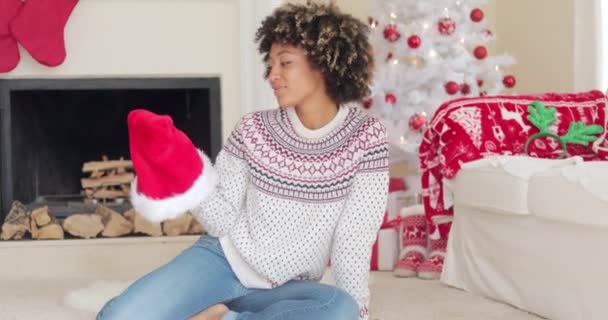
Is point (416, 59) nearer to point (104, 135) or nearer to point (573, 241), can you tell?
point (104, 135)

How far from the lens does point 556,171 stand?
2.26 metres

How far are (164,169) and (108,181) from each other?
1.71 m

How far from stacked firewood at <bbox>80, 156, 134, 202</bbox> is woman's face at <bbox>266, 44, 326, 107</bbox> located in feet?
5.14

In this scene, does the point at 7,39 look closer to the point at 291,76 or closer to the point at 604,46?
the point at 291,76

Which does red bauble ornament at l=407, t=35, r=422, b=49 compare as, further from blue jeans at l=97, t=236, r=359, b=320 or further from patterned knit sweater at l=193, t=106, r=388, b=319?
blue jeans at l=97, t=236, r=359, b=320

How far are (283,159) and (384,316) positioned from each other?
72 centimetres

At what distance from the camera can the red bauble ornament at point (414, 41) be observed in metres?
3.66

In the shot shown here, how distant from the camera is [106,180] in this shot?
3316 millimetres

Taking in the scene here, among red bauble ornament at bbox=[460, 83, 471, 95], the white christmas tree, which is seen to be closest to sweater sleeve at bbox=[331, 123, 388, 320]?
the white christmas tree

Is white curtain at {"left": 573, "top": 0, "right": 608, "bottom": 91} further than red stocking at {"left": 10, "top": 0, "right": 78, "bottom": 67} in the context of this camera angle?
Yes

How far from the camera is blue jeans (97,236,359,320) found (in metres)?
1.70

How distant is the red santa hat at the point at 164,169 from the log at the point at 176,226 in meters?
1.40

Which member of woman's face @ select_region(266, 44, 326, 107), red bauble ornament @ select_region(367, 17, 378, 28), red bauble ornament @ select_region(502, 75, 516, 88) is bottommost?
woman's face @ select_region(266, 44, 326, 107)

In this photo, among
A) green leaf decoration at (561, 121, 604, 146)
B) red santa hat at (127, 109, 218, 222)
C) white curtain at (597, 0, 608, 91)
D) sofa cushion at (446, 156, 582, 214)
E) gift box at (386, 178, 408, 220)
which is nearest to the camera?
red santa hat at (127, 109, 218, 222)
